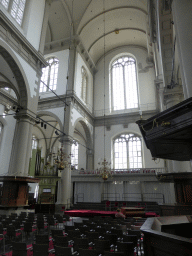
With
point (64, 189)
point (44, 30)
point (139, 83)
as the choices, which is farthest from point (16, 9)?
point (139, 83)

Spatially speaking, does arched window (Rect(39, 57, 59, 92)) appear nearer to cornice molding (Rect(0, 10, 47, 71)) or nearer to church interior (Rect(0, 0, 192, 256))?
church interior (Rect(0, 0, 192, 256))

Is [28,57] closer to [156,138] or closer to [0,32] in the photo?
[0,32]

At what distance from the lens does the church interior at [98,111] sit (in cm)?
424

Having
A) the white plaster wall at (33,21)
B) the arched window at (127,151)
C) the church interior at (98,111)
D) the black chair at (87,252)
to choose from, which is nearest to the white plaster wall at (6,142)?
the church interior at (98,111)

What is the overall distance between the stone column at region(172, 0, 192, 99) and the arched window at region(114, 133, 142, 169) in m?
16.0

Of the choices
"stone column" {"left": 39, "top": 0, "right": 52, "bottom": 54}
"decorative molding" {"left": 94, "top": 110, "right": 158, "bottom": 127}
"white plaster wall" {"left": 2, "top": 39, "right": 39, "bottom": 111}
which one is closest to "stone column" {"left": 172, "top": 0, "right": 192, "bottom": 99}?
"white plaster wall" {"left": 2, "top": 39, "right": 39, "bottom": 111}

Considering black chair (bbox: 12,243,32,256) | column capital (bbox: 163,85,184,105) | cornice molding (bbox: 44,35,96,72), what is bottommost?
black chair (bbox: 12,243,32,256)

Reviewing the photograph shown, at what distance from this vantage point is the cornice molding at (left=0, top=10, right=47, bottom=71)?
32.4 ft

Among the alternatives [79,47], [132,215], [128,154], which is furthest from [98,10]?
[132,215]

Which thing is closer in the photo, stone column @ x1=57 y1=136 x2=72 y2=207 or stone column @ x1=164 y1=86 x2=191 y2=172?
stone column @ x1=164 y1=86 x2=191 y2=172

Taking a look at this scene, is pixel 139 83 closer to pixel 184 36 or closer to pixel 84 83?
pixel 84 83

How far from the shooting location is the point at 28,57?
459 inches

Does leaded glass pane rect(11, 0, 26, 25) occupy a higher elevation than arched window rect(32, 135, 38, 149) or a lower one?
higher

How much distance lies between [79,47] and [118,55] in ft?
18.5
